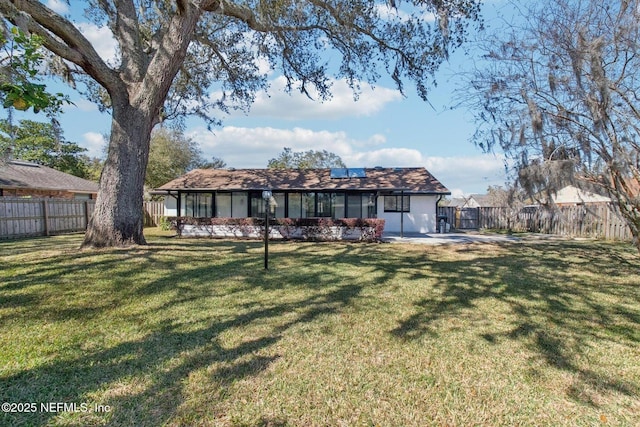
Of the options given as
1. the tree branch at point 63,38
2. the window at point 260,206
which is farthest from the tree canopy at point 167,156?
the tree branch at point 63,38

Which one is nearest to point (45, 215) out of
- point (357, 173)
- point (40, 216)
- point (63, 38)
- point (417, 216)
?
point (40, 216)

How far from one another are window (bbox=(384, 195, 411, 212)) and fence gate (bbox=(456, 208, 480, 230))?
250 inches

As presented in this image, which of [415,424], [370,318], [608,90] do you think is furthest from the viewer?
[608,90]

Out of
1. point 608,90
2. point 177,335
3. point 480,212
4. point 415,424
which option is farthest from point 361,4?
point 480,212

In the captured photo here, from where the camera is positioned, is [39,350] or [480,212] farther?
[480,212]

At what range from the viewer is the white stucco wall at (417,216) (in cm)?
1789

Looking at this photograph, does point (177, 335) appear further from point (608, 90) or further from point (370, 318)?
point (608, 90)

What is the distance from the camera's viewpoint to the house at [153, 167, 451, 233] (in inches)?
666

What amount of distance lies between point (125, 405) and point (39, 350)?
4.84 ft

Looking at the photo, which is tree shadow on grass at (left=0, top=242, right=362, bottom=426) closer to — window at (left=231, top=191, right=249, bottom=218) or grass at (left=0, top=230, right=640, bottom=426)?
grass at (left=0, top=230, right=640, bottom=426)

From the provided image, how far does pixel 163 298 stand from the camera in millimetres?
4871

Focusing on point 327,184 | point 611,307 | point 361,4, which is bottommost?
Result: point 611,307

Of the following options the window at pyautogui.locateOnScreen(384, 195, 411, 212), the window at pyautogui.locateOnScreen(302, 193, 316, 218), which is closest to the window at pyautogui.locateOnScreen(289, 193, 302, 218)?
the window at pyautogui.locateOnScreen(302, 193, 316, 218)

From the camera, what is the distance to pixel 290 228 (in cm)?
1361
